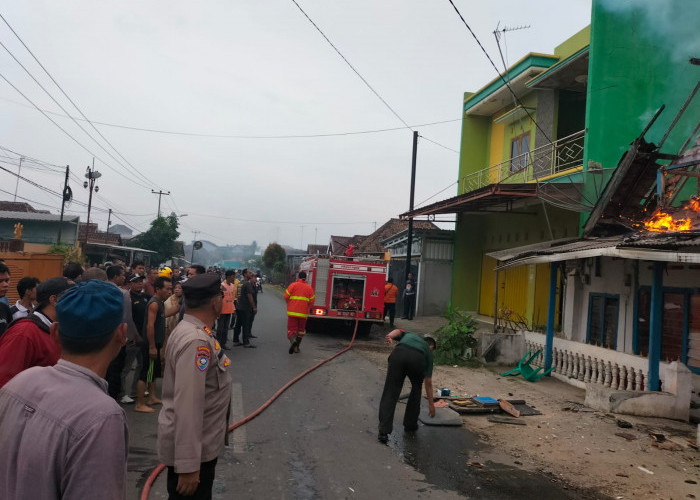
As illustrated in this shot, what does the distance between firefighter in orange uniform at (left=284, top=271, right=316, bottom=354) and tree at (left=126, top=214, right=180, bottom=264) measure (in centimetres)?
3411


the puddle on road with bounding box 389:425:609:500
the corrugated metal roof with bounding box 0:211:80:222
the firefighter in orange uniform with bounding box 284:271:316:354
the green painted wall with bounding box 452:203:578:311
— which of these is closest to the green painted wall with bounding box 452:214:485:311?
the green painted wall with bounding box 452:203:578:311

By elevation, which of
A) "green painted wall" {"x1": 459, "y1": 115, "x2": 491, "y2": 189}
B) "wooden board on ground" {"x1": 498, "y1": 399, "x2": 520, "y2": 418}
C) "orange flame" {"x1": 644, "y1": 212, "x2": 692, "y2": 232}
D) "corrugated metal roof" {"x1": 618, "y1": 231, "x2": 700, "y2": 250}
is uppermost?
"green painted wall" {"x1": 459, "y1": 115, "x2": 491, "y2": 189}

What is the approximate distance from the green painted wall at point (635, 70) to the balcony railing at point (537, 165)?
2.88ft

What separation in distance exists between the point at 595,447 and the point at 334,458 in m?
3.32

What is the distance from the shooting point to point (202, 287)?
10.0 feet

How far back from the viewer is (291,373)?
9484 millimetres

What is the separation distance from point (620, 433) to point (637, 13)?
10.5 m

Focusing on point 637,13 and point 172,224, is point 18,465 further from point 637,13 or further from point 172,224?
point 172,224

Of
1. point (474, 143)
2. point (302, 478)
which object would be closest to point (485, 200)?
point (474, 143)

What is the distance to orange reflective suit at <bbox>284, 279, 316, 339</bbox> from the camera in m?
11.5

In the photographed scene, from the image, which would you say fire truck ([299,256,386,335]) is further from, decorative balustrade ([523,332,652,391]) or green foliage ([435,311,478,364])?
decorative balustrade ([523,332,652,391])

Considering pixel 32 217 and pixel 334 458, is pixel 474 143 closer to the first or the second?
pixel 334 458

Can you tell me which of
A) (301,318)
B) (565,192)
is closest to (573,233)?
(565,192)

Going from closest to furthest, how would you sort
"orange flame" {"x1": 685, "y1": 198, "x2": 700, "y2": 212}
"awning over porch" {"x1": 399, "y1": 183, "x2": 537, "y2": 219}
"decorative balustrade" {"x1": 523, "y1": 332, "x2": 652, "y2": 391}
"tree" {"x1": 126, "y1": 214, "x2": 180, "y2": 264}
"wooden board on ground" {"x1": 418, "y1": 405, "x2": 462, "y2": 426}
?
"wooden board on ground" {"x1": 418, "y1": 405, "x2": 462, "y2": 426}, "decorative balustrade" {"x1": 523, "y1": 332, "x2": 652, "y2": 391}, "orange flame" {"x1": 685, "y1": 198, "x2": 700, "y2": 212}, "awning over porch" {"x1": 399, "y1": 183, "x2": 537, "y2": 219}, "tree" {"x1": 126, "y1": 214, "x2": 180, "y2": 264}
